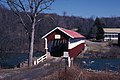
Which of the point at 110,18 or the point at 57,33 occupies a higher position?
the point at 110,18

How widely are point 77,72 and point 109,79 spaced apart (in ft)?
3.64

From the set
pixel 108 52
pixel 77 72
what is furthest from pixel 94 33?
pixel 77 72

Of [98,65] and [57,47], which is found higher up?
[57,47]

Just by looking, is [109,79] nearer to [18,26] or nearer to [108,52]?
[108,52]

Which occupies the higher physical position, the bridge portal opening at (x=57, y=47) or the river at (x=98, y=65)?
the bridge portal opening at (x=57, y=47)

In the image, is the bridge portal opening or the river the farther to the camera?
the bridge portal opening

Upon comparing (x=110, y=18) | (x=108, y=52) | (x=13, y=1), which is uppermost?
(x=110, y=18)

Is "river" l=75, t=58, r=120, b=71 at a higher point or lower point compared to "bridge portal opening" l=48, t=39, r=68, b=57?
lower

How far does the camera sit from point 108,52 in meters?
45.6

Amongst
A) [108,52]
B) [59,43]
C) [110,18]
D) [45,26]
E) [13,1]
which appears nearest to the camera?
[13,1]

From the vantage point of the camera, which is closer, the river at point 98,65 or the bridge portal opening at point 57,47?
the river at point 98,65

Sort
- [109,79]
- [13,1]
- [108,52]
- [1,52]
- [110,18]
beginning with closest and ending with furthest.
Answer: [109,79]
[13,1]
[1,52]
[108,52]
[110,18]

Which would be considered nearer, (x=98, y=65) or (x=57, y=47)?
(x=98, y=65)

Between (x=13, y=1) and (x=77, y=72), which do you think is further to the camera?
(x=13, y=1)
